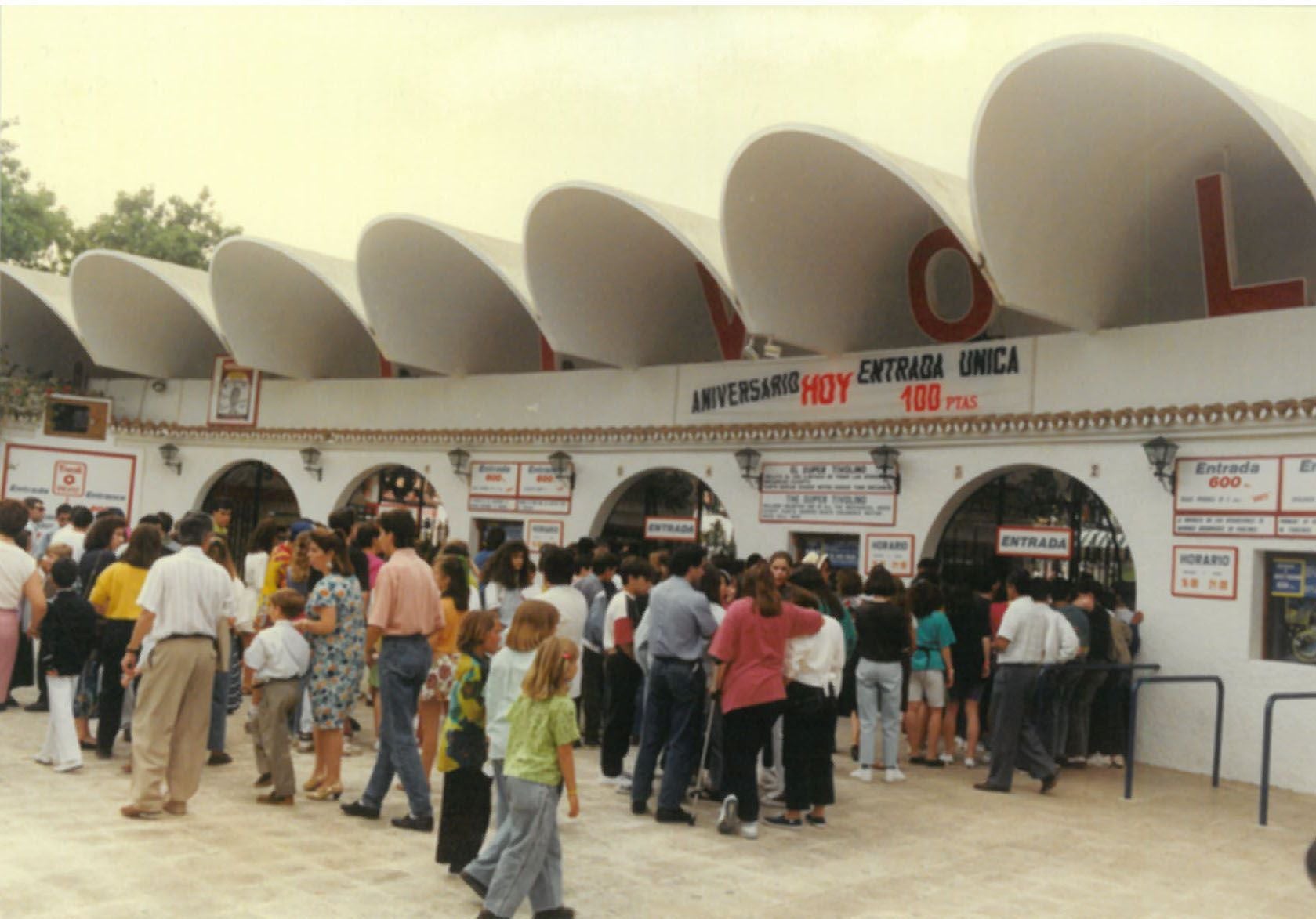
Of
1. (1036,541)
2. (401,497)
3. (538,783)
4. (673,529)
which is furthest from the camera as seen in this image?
(401,497)

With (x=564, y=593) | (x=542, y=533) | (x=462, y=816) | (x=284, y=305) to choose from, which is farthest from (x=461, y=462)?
(x=462, y=816)

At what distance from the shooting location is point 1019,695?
33.7ft

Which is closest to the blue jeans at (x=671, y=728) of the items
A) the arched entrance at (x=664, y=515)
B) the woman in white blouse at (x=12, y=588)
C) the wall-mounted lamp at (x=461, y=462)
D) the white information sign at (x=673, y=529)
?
the woman in white blouse at (x=12, y=588)

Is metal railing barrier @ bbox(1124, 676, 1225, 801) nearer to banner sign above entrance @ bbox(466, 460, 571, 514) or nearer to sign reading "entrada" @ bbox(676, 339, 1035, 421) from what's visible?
sign reading "entrada" @ bbox(676, 339, 1035, 421)

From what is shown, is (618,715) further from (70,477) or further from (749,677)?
(70,477)

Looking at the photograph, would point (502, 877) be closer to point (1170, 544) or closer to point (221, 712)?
point (221, 712)

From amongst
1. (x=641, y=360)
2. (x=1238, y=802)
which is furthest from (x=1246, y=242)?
(x=641, y=360)

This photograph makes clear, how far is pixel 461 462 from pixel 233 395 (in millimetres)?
5939

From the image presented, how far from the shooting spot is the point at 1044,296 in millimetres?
13203

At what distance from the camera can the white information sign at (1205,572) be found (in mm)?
11547

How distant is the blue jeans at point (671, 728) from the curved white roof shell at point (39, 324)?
59.8 feet

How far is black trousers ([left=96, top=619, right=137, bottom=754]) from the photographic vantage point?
927 cm

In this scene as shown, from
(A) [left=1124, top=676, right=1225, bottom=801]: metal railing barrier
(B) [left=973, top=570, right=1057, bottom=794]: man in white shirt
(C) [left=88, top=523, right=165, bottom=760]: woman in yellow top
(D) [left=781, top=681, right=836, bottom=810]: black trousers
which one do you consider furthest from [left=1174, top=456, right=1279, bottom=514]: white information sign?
(C) [left=88, top=523, right=165, bottom=760]: woman in yellow top

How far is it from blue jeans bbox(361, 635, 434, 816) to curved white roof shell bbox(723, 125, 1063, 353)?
8243 millimetres
